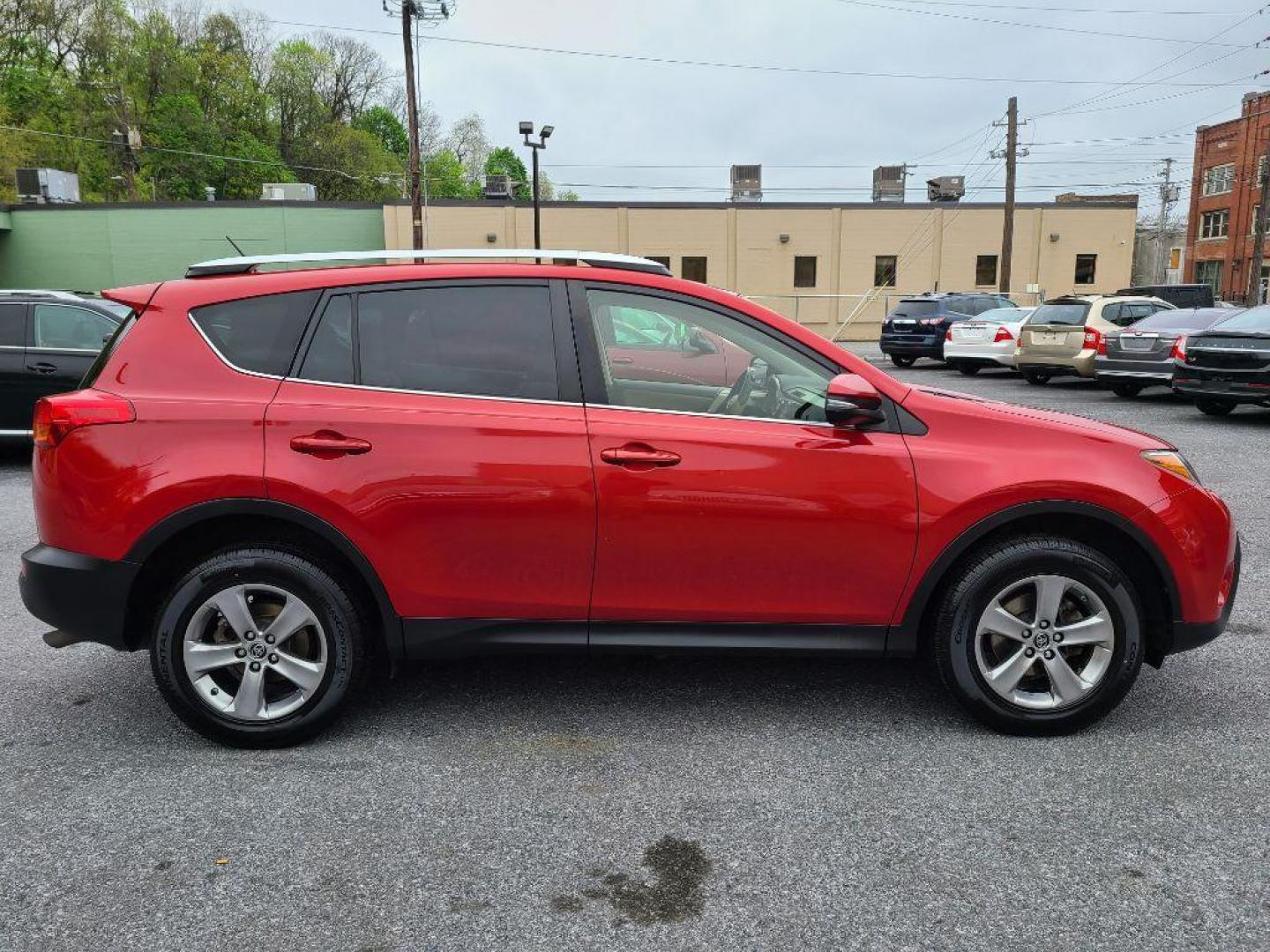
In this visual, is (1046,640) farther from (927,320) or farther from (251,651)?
(927,320)

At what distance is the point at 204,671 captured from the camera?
11.0 feet

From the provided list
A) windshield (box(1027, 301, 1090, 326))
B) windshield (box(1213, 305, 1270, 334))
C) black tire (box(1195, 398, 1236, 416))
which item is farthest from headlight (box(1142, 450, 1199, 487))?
windshield (box(1027, 301, 1090, 326))

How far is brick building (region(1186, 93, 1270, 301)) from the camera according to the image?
51531mm

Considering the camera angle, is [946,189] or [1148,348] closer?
[1148,348]

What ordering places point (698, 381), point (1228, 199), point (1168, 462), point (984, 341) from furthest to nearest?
point (1228, 199) < point (984, 341) < point (698, 381) < point (1168, 462)

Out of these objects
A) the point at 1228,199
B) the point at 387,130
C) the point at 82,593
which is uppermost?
the point at 387,130

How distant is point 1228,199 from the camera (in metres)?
53.6

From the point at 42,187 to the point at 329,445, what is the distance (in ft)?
145

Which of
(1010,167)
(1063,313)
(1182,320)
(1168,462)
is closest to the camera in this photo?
(1168,462)

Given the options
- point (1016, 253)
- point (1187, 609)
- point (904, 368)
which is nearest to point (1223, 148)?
point (1016, 253)

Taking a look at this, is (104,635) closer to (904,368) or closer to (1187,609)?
(1187,609)

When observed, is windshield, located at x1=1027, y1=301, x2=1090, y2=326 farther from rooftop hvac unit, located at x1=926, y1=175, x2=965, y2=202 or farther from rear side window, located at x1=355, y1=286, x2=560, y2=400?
rooftop hvac unit, located at x1=926, y1=175, x2=965, y2=202

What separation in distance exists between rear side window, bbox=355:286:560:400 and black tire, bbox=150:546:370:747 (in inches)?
28.8

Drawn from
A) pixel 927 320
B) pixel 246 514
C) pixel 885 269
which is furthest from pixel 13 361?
pixel 885 269
